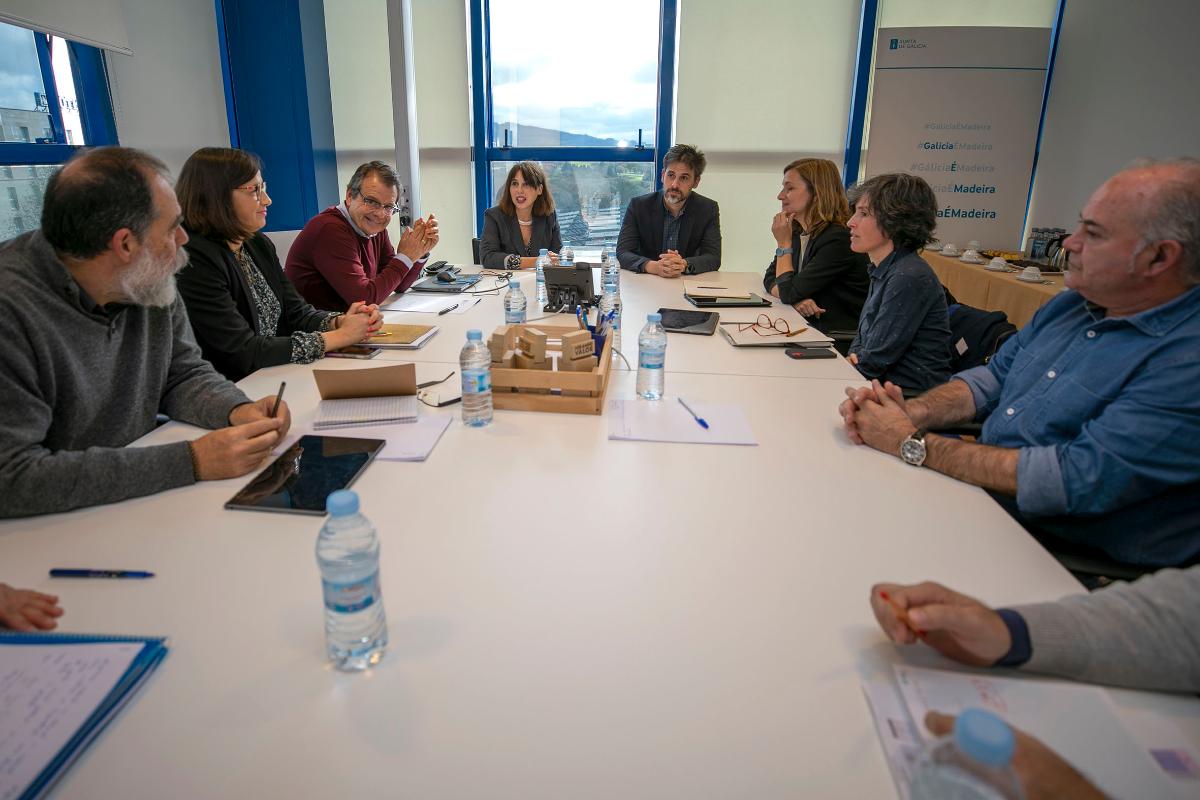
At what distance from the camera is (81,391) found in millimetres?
1430

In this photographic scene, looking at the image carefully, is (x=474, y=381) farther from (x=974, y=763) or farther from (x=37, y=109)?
(x=37, y=109)

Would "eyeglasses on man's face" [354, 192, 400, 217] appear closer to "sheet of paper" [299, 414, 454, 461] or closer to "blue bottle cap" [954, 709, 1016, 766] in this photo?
"sheet of paper" [299, 414, 454, 461]

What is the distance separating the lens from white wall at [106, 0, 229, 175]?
13.4ft

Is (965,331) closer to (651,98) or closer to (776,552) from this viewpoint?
(776,552)

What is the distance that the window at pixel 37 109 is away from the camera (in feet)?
11.2

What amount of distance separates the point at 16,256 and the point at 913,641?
5.65ft

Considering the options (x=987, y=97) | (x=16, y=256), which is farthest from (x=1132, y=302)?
(x=987, y=97)

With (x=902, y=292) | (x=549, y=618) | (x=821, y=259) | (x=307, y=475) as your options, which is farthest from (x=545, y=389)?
(x=821, y=259)

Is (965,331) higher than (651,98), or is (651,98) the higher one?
(651,98)

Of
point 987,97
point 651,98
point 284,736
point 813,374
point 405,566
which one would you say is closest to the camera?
point 284,736

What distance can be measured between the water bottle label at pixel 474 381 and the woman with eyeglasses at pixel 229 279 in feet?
2.60

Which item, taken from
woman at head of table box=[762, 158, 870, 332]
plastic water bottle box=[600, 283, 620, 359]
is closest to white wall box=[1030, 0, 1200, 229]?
woman at head of table box=[762, 158, 870, 332]

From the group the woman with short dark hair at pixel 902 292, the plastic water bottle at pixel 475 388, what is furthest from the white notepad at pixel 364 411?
the woman with short dark hair at pixel 902 292

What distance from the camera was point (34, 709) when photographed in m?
0.77
